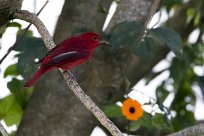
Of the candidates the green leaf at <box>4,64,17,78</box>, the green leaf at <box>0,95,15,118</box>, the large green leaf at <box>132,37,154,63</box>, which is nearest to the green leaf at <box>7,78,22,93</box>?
the green leaf at <box>4,64,17,78</box>

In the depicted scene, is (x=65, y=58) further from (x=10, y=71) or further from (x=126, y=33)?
(x=10, y=71)

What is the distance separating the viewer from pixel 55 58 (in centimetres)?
400

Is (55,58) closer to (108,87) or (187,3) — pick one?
(108,87)

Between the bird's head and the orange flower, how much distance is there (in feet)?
1.40

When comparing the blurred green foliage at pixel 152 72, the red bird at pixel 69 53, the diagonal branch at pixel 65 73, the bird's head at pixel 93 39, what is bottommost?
the blurred green foliage at pixel 152 72

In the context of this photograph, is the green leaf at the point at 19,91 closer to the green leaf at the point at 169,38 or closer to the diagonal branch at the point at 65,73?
the diagonal branch at the point at 65,73

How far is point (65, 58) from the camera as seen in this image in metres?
4.06

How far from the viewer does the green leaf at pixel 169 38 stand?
14.1 feet

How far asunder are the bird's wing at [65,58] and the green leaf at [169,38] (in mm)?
475

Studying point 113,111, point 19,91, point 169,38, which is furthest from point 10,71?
point 169,38

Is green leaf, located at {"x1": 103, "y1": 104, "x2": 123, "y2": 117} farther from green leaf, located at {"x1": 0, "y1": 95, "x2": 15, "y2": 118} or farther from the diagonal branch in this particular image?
green leaf, located at {"x1": 0, "y1": 95, "x2": 15, "y2": 118}

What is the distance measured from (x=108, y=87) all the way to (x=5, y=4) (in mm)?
1110

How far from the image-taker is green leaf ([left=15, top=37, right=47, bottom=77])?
450cm

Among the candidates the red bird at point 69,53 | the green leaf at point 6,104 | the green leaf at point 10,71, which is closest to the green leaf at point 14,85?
the green leaf at point 10,71
